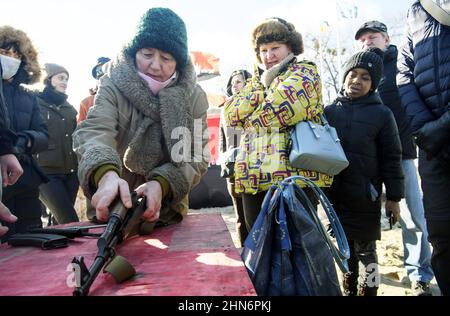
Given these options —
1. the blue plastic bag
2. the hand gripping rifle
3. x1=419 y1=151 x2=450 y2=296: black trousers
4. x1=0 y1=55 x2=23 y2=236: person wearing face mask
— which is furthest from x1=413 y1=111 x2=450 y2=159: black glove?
x1=0 y1=55 x2=23 y2=236: person wearing face mask

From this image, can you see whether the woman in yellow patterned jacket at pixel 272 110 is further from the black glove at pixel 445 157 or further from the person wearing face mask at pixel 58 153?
the person wearing face mask at pixel 58 153

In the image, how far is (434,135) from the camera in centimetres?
171

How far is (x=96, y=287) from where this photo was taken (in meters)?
0.87

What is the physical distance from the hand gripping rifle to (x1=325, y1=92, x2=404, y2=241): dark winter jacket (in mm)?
1486

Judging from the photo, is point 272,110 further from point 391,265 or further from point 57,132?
point 57,132

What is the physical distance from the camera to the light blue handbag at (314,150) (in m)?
1.86

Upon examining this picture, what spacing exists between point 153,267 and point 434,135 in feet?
4.85

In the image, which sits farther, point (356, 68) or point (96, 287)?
point (356, 68)

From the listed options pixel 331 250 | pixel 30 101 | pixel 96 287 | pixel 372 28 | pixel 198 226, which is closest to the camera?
pixel 96 287

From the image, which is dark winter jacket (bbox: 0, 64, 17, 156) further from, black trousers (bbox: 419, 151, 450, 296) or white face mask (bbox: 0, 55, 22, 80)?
black trousers (bbox: 419, 151, 450, 296)

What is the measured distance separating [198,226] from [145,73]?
811 mm

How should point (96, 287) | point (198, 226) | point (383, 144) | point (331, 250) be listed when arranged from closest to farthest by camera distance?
1. point (96, 287)
2. point (331, 250)
3. point (198, 226)
4. point (383, 144)
